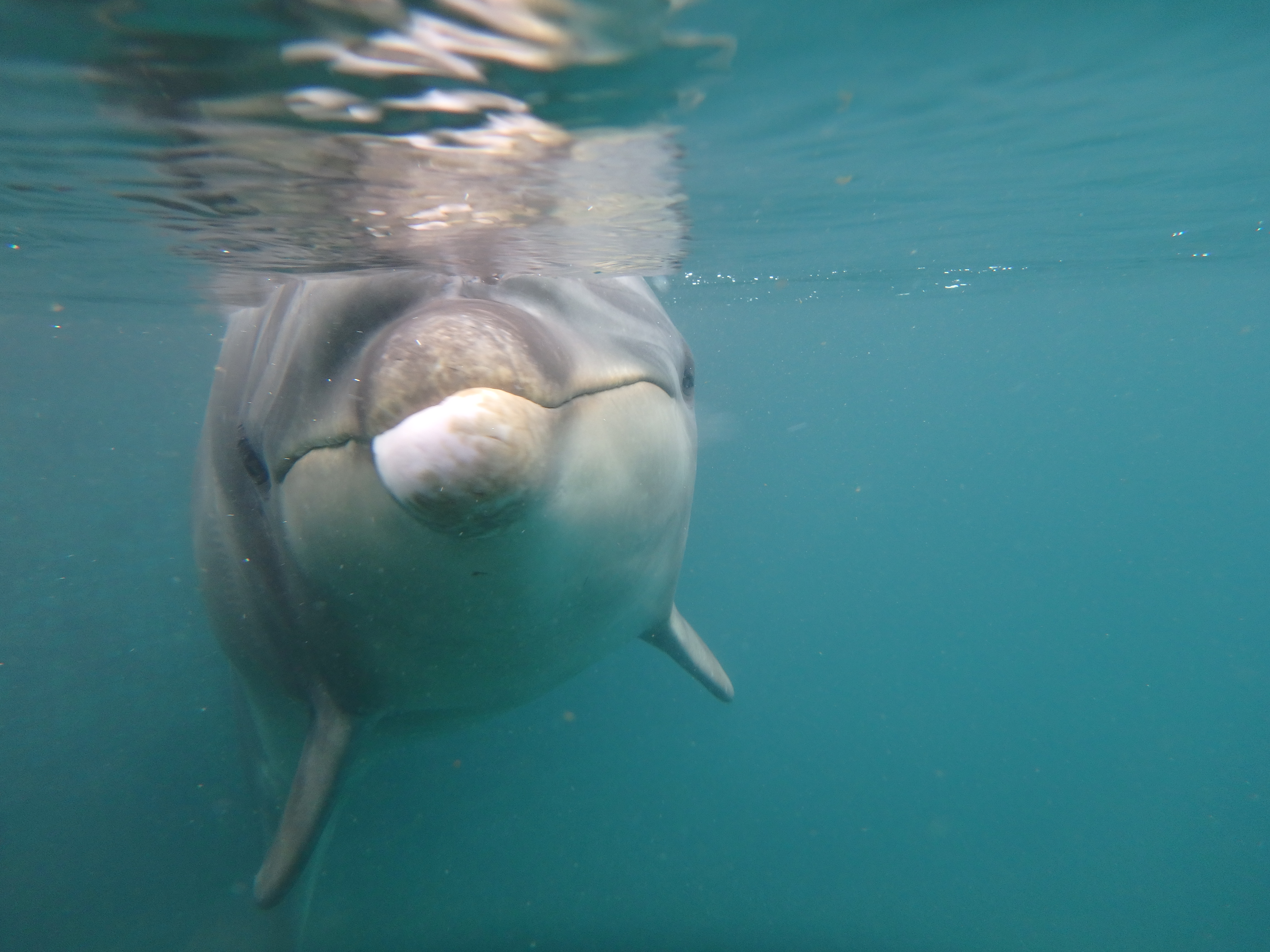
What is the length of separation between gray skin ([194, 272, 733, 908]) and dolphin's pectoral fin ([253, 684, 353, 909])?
1cm

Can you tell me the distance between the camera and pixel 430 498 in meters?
1.94

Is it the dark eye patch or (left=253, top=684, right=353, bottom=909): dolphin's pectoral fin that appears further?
the dark eye patch

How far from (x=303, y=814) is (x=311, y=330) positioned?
259 cm

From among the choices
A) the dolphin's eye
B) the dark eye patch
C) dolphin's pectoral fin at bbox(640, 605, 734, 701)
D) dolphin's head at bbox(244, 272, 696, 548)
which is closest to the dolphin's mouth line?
dolphin's head at bbox(244, 272, 696, 548)

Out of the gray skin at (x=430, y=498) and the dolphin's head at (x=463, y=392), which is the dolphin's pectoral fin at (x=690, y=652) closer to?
the gray skin at (x=430, y=498)

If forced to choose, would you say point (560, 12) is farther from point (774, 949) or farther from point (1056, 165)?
point (774, 949)

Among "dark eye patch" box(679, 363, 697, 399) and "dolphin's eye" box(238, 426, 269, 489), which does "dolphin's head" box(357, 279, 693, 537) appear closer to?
"dolphin's eye" box(238, 426, 269, 489)

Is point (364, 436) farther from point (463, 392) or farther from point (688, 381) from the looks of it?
point (688, 381)

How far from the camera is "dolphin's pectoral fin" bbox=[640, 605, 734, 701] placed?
6.30m

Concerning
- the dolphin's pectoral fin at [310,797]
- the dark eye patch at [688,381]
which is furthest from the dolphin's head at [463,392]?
the dolphin's pectoral fin at [310,797]

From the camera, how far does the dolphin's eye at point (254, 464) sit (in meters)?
3.62

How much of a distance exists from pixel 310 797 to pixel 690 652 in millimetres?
3625

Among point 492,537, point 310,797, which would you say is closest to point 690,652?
point 310,797

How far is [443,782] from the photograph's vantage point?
50.6ft
